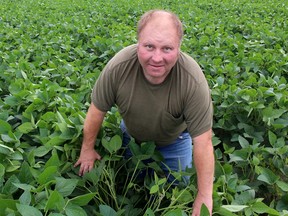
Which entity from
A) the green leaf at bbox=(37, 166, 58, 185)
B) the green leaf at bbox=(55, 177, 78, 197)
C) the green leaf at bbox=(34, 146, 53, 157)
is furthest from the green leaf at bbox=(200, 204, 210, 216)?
the green leaf at bbox=(34, 146, 53, 157)

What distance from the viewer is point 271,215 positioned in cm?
222

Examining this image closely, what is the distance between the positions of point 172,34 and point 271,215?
120 cm

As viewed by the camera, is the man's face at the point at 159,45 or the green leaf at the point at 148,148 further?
the green leaf at the point at 148,148

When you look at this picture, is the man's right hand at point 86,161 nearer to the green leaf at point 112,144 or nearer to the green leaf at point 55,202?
Answer: the green leaf at point 112,144

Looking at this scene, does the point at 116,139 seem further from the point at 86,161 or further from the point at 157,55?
the point at 157,55

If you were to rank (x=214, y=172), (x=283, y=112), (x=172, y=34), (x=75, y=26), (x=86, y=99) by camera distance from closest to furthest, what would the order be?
(x=172, y=34), (x=214, y=172), (x=283, y=112), (x=86, y=99), (x=75, y=26)

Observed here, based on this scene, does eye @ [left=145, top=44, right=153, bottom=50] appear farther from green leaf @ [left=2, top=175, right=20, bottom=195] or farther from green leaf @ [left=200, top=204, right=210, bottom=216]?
green leaf @ [left=2, top=175, right=20, bottom=195]

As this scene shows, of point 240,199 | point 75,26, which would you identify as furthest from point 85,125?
point 75,26

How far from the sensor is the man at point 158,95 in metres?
2.17

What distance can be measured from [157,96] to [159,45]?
38 cm

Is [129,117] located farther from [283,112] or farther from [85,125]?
[283,112]

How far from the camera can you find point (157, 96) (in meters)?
2.39

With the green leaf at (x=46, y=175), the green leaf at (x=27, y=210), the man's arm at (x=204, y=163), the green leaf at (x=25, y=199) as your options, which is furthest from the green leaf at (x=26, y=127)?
the man's arm at (x=204, y=163)

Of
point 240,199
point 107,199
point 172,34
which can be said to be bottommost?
point 107,199
